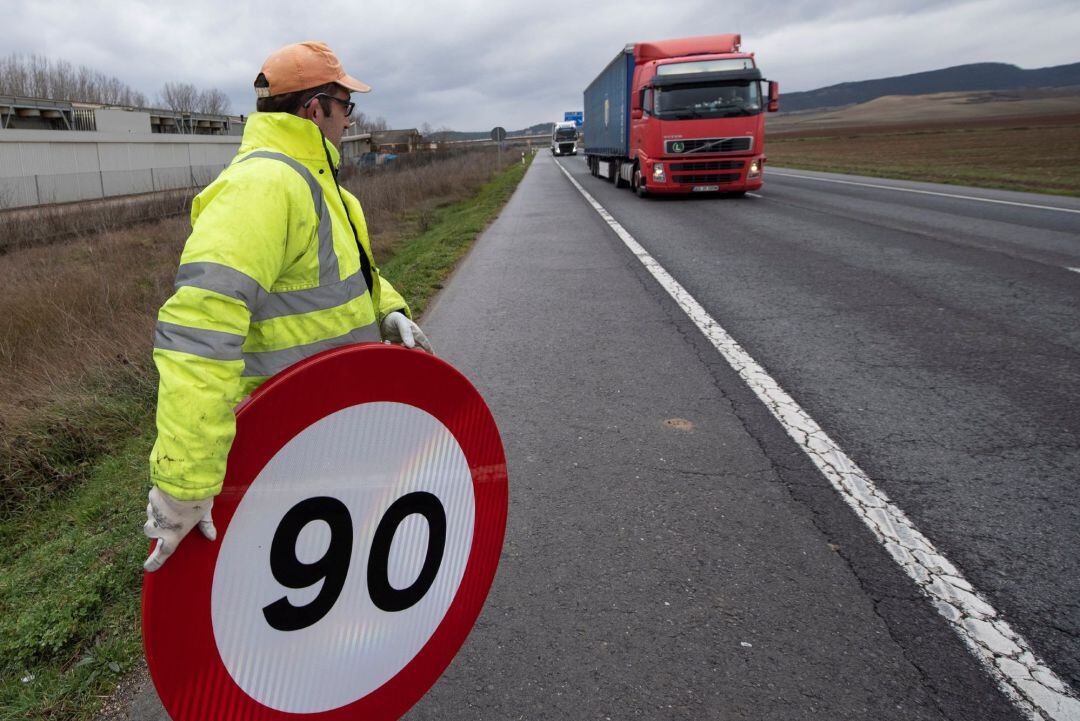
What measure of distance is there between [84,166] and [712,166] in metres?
39.9

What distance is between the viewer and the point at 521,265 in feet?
33.4

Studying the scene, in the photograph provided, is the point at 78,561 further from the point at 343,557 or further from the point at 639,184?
the point at 639,184

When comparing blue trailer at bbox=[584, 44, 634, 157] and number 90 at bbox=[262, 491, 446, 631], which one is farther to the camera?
blue trailer at bbox=[584, 44, 634, 157]

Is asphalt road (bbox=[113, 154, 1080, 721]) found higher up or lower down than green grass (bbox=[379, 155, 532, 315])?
lower down

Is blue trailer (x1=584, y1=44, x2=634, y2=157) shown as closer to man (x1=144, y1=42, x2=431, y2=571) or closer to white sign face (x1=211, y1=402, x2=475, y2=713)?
man (x1=144, y1=42, x2=431, y2=571)

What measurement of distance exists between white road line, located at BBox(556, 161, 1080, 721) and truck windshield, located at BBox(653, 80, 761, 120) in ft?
42.8

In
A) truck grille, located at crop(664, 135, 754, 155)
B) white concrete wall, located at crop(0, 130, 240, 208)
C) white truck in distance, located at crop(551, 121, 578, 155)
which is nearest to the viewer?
truck grille, located at crop(664, 135, 754, 155)

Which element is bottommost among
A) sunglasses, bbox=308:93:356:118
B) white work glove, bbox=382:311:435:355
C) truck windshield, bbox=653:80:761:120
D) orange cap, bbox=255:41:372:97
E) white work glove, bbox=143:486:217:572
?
white work glove, bbox=143:486:217:572

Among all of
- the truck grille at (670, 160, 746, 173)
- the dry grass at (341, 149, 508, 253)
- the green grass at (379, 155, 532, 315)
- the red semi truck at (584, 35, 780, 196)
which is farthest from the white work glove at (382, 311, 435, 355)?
the truck grille at (670, 160, 746, 173)

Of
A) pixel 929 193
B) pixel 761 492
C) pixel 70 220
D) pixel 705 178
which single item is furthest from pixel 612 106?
pixel 761 492

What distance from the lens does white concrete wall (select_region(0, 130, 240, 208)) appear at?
33.6 meters

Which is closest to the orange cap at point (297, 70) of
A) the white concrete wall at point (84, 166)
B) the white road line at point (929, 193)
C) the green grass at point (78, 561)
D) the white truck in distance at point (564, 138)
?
the green grass at point (78, 561)

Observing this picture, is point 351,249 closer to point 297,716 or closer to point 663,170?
point 297,716

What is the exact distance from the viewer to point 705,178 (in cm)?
1714
